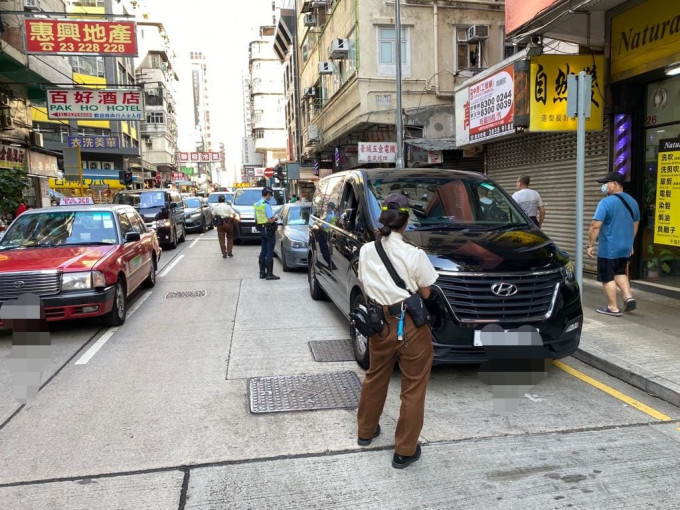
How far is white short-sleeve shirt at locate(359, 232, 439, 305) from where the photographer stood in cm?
333

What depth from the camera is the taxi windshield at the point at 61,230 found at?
24.4 ft

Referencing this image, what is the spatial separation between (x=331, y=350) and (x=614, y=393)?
2837 millimetres

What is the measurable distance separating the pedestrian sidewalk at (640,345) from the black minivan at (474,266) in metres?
0.73

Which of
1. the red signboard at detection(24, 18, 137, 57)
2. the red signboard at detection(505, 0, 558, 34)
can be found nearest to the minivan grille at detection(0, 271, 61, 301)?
the red signboard at detection(505, 0, 558, 34)

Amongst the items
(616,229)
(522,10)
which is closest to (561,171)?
(522,10)

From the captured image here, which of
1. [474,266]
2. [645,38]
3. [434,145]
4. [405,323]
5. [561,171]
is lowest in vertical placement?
[405,323]

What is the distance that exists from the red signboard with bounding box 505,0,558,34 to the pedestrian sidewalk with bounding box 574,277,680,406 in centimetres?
447

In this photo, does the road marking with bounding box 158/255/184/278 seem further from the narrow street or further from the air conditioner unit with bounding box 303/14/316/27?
the air conditioner unit with bounding box 303/14/316/27

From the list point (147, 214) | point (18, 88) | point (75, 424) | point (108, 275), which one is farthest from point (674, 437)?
point (18, 88)

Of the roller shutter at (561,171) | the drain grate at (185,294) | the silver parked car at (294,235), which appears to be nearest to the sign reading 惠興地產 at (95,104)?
the silver parked car at (294,235)

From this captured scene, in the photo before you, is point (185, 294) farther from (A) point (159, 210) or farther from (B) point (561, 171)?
(A) point (159, 210)

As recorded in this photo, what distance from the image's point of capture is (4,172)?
12211mm

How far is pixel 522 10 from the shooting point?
28.0ft

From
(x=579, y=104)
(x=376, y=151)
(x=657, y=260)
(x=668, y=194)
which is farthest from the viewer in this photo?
(x=376, y=151)
